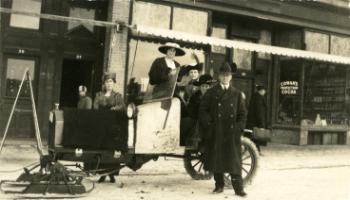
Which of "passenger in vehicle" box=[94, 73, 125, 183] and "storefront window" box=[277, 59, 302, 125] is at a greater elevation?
"storefront window" box=[277, 59, 302, 125]

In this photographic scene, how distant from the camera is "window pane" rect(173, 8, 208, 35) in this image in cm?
1521

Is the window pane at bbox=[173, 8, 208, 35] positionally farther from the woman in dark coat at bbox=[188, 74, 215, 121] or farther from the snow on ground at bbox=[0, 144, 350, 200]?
the woman in dark coat at bbox=[188, 74, 215, 121]

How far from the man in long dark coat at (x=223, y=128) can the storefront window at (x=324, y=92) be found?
11242 mm

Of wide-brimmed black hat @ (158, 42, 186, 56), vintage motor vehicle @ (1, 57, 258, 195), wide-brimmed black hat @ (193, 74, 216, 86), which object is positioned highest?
wide-brimmed black hat @ (158, 42, 186, 56)

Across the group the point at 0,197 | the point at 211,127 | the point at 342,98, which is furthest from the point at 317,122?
the point at 0,197

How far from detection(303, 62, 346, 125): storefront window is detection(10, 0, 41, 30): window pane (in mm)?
9775

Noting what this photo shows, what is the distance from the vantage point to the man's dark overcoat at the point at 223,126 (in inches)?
286

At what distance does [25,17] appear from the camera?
45.0 feet

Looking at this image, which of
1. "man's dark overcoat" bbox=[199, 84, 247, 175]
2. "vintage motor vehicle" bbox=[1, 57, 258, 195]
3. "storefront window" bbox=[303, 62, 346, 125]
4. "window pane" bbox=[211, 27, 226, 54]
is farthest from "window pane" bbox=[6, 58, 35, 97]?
"storefront window" bbox=[303, 62, 346, 125]

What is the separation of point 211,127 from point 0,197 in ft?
10.3

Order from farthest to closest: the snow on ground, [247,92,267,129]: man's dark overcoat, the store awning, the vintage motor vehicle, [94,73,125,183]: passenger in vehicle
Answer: [247,92,267,129]: man's dark overcoat → the store awning → [94,73,125,183]: passenger in vehicle → the snow on ground → the vintage motor vehicle

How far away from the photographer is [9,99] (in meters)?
13.4

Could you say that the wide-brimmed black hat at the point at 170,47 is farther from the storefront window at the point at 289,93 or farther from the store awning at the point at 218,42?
the storefront window at the point at 289,93

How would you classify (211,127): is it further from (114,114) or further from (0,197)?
(0,197)
